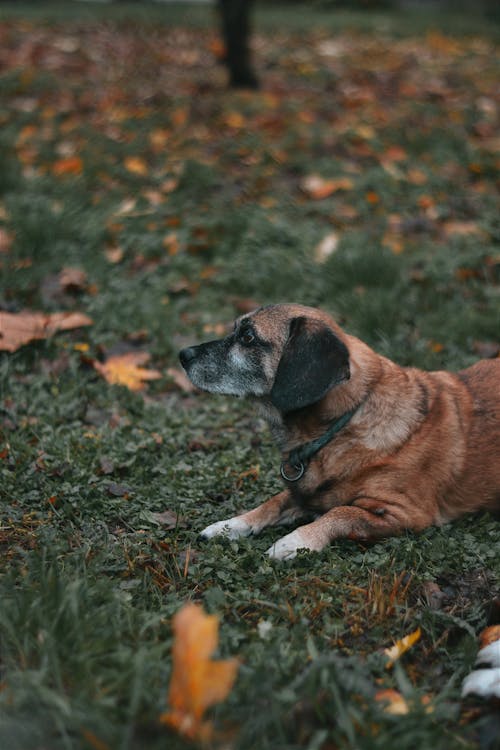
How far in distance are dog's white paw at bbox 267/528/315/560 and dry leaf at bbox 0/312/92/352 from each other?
2374 mm

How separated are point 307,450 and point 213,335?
84.1 inches

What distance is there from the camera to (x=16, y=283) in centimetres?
582

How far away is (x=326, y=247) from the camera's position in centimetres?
651

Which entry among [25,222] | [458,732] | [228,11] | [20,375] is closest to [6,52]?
[228,11]

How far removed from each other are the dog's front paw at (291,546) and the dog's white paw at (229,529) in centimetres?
24

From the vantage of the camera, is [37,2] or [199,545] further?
[37,2]

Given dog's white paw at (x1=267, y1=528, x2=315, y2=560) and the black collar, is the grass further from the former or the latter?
the black collar

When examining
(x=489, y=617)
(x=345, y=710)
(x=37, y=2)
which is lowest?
(x=37, y=2)

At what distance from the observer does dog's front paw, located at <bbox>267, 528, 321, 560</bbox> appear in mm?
3350

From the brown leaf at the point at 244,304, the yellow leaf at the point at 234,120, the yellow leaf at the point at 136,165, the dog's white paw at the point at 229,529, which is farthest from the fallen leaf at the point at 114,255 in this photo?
the dog's white paw at the point at 229,529

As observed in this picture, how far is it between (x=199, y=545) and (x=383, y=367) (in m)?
1.15

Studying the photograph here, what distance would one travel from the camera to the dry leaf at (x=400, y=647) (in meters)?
2.69

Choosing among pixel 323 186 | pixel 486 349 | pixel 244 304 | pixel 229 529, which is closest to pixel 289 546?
pixel 229 529

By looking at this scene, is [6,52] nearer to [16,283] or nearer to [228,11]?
[228,11]
